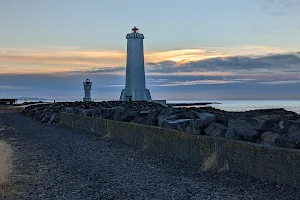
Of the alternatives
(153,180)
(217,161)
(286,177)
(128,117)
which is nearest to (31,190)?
(153,180)

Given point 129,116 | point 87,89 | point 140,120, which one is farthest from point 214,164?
point 87,89

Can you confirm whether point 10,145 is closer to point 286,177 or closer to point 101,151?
point 101,151

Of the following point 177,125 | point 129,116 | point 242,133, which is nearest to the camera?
point 242,133

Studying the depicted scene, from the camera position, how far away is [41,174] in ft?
27.2

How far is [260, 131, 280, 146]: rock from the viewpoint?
7.56m


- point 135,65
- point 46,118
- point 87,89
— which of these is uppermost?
point 135,65

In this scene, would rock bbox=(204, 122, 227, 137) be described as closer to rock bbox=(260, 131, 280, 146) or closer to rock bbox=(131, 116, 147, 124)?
rock bbox=(260, 131, 280, 146)

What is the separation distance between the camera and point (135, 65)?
39.8m

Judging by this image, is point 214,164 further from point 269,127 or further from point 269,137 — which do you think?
point 269,127

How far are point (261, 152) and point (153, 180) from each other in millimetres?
1908

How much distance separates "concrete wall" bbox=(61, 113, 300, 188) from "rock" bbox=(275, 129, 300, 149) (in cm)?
36

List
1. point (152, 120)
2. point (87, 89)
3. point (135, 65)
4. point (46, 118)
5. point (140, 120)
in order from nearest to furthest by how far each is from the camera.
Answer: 1. point (152, 120)
2. point (140, 120)
3. point (46, 118)
4. point (135, 65)
5. point (87, 89)

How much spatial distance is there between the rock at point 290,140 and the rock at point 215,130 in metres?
1.77

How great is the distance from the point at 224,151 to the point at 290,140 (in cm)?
142
